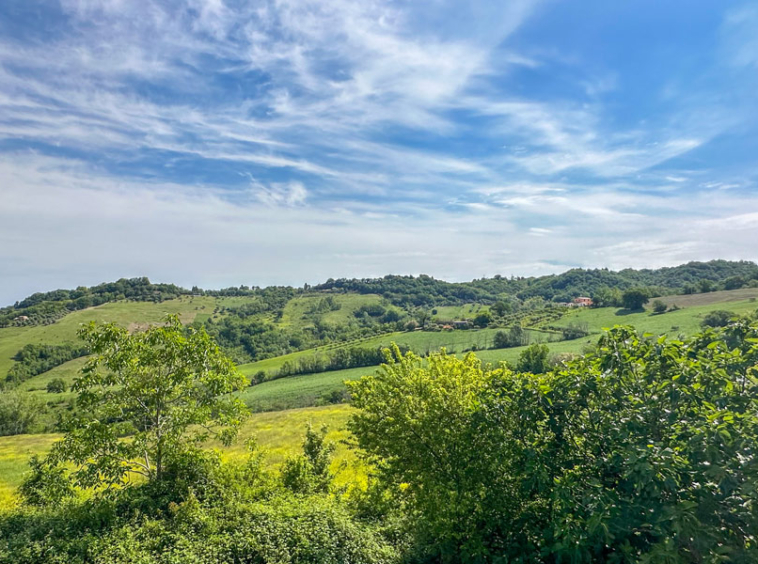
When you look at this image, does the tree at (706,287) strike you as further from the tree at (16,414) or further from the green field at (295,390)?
the tree at (16,414)

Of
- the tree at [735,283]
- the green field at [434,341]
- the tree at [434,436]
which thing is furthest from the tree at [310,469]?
the tree at [735,283]

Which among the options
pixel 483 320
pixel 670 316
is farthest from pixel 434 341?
pixel 670 316

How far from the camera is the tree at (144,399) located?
41.9ft

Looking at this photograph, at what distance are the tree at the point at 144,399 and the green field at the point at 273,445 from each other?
6.70 m

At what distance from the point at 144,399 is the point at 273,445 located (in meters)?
25.5

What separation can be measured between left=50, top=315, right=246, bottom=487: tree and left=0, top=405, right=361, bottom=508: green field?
6.70m

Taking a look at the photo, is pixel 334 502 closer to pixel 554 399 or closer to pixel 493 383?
pixel 493 383

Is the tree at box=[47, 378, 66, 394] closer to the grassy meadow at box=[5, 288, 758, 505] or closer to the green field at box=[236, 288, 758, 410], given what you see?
the grassy meadow at box=[5, 288, 758, 505]

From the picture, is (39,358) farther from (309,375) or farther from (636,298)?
(636,298)

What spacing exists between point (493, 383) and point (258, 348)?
169 meters

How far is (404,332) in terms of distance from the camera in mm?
149375

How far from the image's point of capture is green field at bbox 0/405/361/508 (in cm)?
2581

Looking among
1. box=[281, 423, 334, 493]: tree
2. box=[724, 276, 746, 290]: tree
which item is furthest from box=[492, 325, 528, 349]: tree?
box=[281, 423, 334, 493]: tree

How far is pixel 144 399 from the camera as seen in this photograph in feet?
47.1
